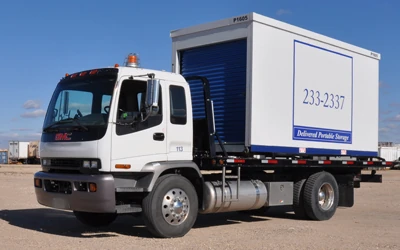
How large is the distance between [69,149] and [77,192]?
2.42 ft

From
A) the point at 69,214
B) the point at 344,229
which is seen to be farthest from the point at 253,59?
the point at 69,214

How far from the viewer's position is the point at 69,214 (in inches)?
520

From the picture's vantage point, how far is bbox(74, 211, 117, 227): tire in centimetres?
1079

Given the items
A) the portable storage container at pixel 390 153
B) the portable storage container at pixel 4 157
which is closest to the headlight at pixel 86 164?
the portable storage container at pixel 390 153

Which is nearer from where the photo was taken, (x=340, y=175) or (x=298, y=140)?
(x=298, y=140)

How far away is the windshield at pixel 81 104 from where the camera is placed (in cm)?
895

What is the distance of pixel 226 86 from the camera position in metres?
11.0

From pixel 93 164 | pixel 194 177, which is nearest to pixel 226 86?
pixel 194 177

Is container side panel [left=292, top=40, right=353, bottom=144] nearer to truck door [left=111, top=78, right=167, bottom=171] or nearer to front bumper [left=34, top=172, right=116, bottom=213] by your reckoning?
truck door [left=111, top=78, right=167, bottom=171]

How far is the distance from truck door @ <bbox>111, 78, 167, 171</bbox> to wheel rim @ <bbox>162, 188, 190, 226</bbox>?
64cm

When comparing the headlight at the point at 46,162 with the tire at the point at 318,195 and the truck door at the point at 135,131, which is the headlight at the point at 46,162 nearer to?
the truck door at the point at 135,131

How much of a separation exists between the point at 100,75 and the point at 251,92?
9.73 feet

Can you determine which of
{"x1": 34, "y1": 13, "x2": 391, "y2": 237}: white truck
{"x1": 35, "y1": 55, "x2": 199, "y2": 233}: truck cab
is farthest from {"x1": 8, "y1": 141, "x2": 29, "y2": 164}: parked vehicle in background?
{"x1": 35, "y1": 55, "x2": 199, "y2": 233}: truck cab

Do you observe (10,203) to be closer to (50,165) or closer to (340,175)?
(50,165)
